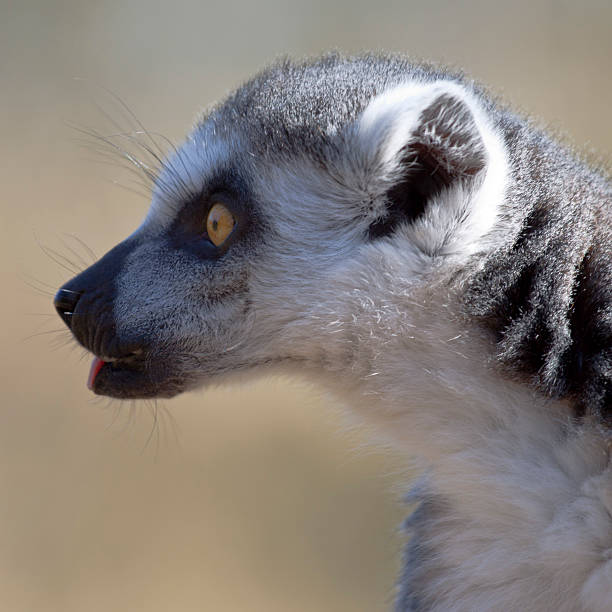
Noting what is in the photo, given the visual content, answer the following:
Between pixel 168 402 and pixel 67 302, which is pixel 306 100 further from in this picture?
pixel 168 402

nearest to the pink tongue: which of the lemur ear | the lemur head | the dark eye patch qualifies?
the lemur head

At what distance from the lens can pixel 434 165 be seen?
5.04 feet

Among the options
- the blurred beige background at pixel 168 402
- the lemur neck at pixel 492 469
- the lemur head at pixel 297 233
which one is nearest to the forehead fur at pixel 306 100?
the lemur head at pixel 297 233

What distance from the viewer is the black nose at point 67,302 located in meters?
1.70

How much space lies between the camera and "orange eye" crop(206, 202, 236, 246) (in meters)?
1.66

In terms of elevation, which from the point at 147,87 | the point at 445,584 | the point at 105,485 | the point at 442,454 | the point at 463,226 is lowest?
the point at 105,485

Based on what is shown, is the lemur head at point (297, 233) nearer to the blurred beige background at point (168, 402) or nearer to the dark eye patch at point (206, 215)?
the dark eye patch at point (206, 215)

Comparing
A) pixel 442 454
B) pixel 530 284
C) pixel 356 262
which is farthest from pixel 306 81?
pixel 442 454

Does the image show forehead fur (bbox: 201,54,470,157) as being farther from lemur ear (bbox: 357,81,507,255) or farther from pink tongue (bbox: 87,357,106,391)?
pink tongue (bbox: 87,357,106,391)

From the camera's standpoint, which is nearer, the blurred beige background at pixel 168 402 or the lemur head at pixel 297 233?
the lemur head at pixel 297 233

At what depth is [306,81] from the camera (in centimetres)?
176

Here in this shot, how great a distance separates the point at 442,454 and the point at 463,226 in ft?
1.29

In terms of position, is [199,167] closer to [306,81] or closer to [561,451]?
[306,81]

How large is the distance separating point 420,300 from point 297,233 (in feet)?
0.91
